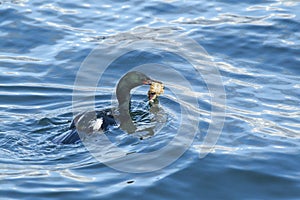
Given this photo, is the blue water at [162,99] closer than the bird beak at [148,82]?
Yes

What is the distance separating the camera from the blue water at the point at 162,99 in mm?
7738

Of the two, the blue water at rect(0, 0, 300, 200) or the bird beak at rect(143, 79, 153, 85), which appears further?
the bird beak at rect(143, 79, 153, 85)

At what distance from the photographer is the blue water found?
7738mm

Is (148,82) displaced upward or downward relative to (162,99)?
upward

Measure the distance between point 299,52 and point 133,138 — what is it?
13.8 ft

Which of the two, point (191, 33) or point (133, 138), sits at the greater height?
point (191, 33)

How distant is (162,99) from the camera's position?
10.3 m

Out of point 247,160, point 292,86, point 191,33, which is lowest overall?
point 247,160

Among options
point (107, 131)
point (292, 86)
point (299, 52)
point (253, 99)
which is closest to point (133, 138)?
point (107, 131)

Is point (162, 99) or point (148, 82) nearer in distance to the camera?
point (148, 82)

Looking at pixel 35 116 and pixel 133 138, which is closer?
pixel 133 138

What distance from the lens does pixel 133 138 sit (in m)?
8.83

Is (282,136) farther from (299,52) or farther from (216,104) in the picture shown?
(299,52)

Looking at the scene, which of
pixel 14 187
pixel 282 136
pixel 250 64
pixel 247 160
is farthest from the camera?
pixel 250 64
